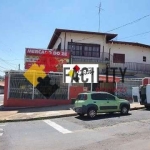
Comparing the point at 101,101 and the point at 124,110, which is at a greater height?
the point at 101,101

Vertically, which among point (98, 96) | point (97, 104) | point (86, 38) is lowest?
point (97, 104)

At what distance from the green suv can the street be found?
5.94ft

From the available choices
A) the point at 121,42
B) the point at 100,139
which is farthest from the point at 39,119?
the point at 121,42

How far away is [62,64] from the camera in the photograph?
95.0 ft

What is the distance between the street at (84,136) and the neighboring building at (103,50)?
17132 millimetres

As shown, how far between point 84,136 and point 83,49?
21.9m

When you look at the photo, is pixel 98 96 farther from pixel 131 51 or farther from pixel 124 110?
pixel 131 51

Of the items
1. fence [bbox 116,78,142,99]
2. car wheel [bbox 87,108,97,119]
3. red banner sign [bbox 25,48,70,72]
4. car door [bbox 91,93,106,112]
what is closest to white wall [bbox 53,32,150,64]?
red banner sign [bbox 25,48,70,72]

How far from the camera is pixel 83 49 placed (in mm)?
33156

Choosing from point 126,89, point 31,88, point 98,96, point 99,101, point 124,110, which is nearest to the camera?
point 99,101


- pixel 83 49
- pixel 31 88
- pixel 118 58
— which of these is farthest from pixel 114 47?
pixel 31 88

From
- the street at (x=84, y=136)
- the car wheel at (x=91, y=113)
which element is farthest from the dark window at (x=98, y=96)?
the street at (x=84, y=136)

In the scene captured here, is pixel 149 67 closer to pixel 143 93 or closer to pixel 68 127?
pixel 143 93

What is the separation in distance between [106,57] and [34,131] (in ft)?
70.7
